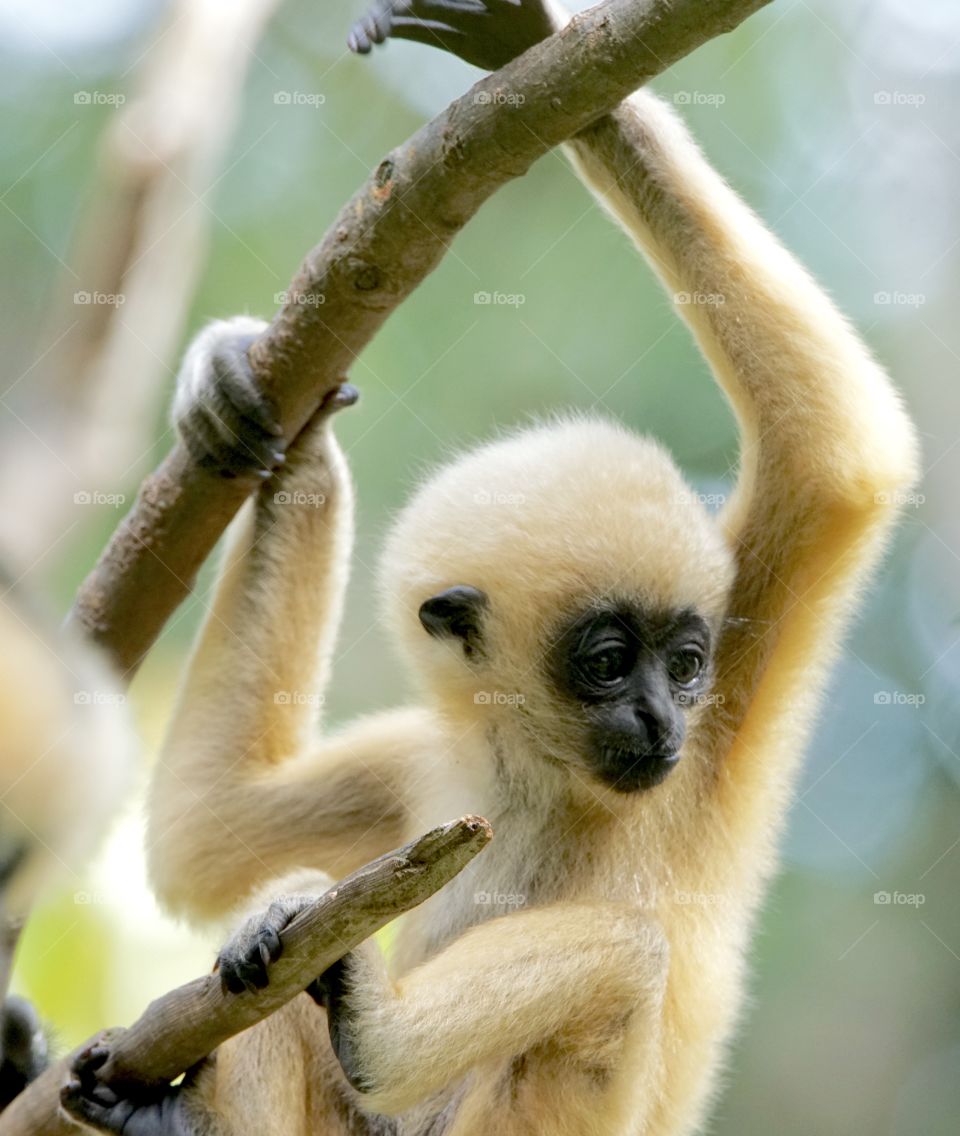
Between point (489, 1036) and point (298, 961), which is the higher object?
point (298, 961)

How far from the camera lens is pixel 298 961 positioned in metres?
2.16

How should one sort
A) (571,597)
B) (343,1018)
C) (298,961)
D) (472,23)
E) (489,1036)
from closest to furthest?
(298,961) < (343,1018) < (489,1036) < (472,23) < (571,597)

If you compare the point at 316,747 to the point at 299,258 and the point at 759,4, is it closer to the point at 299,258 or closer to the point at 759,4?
the point at 759,4

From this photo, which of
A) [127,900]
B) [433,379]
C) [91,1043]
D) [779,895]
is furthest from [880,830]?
[91,1043]

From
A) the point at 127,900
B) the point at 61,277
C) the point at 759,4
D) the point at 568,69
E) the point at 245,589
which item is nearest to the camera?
the point at 759,4

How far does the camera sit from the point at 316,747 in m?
3.87

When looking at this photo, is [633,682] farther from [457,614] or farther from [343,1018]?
[343,1018]

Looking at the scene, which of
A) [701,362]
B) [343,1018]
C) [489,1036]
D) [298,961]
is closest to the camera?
[298,961]

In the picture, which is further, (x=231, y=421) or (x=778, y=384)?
(x=231, y=421)

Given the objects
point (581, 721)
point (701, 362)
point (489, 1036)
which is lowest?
point (489, 1036)

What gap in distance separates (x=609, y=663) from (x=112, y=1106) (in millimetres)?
1539

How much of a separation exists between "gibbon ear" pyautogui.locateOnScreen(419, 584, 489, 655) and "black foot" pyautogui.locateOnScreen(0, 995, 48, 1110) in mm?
1635

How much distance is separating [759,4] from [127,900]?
13.5 feet

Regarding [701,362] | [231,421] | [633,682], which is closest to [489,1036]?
[633,682]
